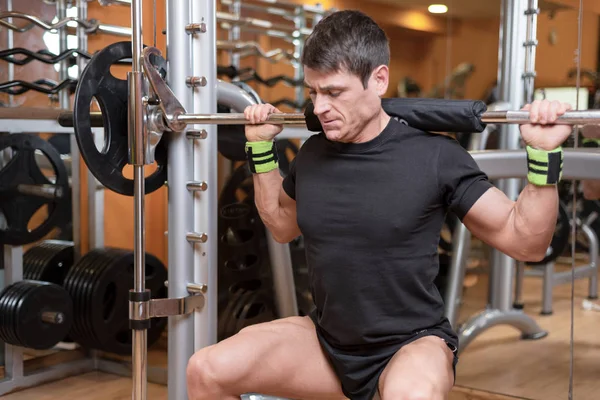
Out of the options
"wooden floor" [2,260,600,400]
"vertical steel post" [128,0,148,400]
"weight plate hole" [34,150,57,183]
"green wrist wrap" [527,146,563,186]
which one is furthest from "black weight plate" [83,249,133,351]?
"green wrist wrap" [527,146,563,186]

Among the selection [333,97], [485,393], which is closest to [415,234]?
[333,97]

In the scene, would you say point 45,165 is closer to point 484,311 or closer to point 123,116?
point 123,116

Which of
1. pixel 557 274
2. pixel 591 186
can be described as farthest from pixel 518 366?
pixel 591 186

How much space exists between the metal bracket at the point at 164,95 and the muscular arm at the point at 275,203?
0.93ft

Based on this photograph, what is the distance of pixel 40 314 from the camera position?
2.94 m

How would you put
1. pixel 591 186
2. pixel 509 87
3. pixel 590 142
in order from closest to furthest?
pixel 591 186, pixel 590 142, pixel 509 87

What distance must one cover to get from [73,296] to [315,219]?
5.65ft

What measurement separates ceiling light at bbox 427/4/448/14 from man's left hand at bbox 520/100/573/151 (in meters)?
1.71

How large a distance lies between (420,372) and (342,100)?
60 cm

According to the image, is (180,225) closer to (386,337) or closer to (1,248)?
(386,337)

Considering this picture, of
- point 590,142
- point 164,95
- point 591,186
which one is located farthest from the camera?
point 590,142

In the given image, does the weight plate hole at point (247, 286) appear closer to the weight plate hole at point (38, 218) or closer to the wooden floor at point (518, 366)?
the wooden floor at point (518, 366)

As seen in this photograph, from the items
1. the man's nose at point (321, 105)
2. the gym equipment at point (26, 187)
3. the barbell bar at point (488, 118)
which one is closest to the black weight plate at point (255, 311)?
the gym equipment at point (26, 187)

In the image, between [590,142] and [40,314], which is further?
[40,314]
